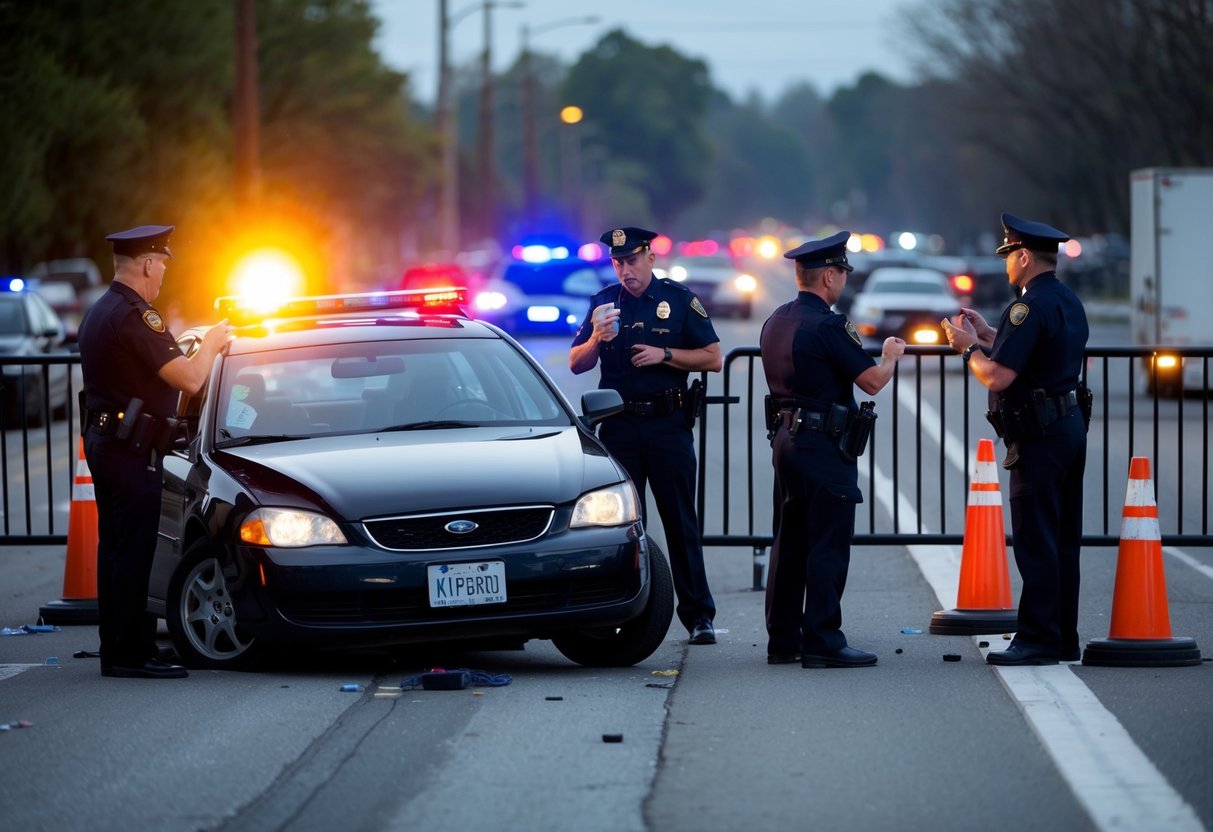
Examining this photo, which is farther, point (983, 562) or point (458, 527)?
point (983, 562)

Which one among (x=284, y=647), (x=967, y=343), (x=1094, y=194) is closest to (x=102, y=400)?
(x=284, y=647)

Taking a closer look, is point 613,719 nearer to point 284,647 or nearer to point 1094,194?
point 284,647

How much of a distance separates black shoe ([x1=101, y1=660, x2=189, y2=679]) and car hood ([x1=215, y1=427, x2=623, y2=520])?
836 mm

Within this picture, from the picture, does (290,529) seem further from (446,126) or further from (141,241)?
(446,126)

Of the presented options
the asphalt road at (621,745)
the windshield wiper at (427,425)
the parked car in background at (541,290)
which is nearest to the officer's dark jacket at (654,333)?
the windshield wiper at (427,425)

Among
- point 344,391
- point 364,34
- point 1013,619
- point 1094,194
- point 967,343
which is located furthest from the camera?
point 1094,194

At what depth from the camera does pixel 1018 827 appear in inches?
223

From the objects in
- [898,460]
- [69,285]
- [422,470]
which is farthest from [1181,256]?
[422,470]

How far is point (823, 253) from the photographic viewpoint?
8352 mm

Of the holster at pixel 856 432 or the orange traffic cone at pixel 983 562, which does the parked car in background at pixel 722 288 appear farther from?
the holster at pixel 856 432

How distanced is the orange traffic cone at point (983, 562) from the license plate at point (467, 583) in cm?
255

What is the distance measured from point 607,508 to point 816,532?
92 cm

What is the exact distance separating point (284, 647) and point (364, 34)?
133 feet

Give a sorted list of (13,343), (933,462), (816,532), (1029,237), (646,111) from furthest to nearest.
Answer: (646,111) < (13,343) < (933,462) < (816,532) < (1029,237)
